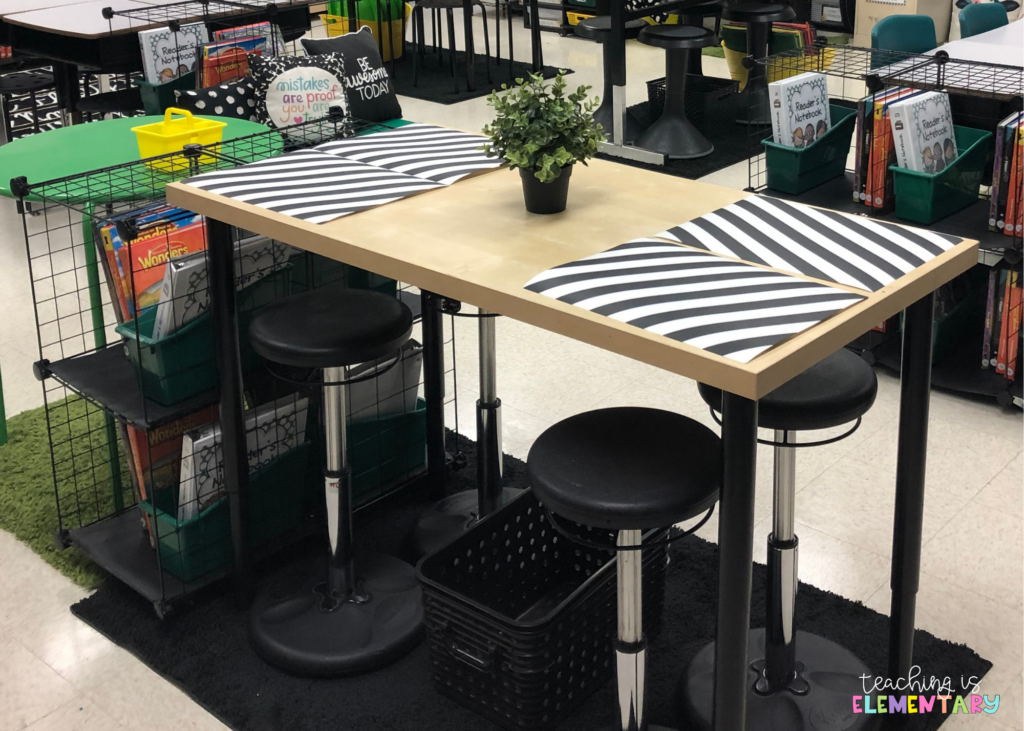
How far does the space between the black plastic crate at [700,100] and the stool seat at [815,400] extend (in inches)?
180

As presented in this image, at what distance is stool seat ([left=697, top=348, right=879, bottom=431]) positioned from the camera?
200 centimetres

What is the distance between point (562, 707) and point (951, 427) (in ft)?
5.70

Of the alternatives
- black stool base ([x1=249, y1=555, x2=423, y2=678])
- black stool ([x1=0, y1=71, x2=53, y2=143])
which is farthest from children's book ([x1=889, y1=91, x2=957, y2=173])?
black stool ([x1=0, y1=71, x2=53, y2=143])

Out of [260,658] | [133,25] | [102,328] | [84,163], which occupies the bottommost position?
[260,658]

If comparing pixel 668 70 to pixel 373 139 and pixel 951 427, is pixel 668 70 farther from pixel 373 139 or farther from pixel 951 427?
pixel 373 139

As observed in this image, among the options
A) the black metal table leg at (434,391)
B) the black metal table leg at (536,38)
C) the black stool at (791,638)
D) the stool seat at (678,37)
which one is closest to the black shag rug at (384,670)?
the black stool at (791,638)

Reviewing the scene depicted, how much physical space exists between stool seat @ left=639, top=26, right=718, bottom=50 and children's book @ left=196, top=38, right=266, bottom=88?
79.3 inches

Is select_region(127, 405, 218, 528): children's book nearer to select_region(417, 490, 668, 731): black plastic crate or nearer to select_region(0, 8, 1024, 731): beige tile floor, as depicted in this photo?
select_region(0, 8, 1024, 731): beige tile floor

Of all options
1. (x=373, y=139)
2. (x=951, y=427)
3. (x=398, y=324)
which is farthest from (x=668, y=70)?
(x=398, y=324)

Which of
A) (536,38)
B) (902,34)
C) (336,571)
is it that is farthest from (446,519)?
(536,38)

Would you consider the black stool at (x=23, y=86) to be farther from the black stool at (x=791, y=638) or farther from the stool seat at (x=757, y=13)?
the black stool at (x=791, y=638)

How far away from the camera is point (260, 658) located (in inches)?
102

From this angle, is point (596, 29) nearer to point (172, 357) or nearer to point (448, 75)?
point (448, 75)

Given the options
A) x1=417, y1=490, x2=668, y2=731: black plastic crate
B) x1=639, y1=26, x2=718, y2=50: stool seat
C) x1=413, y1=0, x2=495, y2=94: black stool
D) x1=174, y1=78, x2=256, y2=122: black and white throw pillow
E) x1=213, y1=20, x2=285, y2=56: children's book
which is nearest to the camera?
x1=417, y1=490, x2=668, y2=731: black plastic crate
